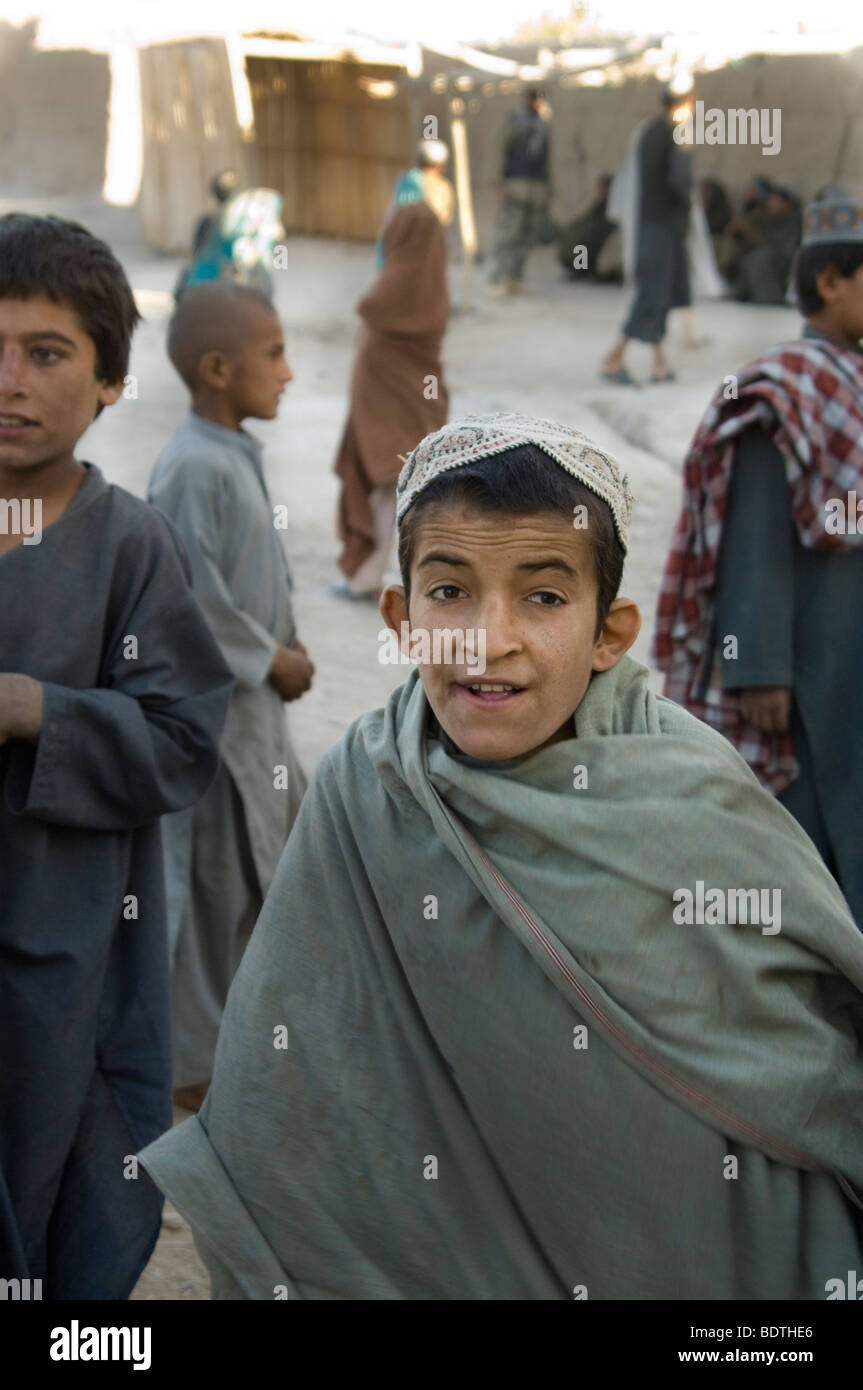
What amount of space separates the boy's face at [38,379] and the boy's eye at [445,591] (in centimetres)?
96

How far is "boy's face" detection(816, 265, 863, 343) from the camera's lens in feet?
12.0

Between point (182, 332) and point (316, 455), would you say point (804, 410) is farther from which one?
point (316, 455)

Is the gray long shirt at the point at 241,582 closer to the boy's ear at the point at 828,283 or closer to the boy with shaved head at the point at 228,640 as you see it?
the boy with shaved head at the point at 228,640

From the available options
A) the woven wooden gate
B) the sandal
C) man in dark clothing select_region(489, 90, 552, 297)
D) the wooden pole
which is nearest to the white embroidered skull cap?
the sandal

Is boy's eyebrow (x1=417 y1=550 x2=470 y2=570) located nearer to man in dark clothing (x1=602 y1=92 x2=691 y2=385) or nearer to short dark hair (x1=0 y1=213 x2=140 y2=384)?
short dark hair (x1=0 y1=213 x2=140 y2=384)

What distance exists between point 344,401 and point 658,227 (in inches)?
117

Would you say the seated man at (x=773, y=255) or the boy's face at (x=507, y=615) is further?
the seated man at (x=773, y=255)

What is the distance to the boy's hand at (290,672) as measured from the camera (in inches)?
147

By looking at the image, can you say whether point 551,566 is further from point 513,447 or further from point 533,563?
point 513,447

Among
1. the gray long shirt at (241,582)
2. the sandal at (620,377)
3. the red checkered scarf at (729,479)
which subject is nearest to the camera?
the red checkered scarf at (729,479)

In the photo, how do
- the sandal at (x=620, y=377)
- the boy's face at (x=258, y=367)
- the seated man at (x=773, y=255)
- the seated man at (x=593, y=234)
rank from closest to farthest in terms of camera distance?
the boy's face at (x=258, y=367)
the sandal at (x=620, y=377)
the seated man at (x=773, y=255)
the seated man at (x=593, y=234)

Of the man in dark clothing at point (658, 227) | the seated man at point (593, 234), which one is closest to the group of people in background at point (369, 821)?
the man in dark clothing at point (658, 227)

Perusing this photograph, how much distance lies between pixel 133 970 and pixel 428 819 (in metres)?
1.01

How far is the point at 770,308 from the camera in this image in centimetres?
1691
